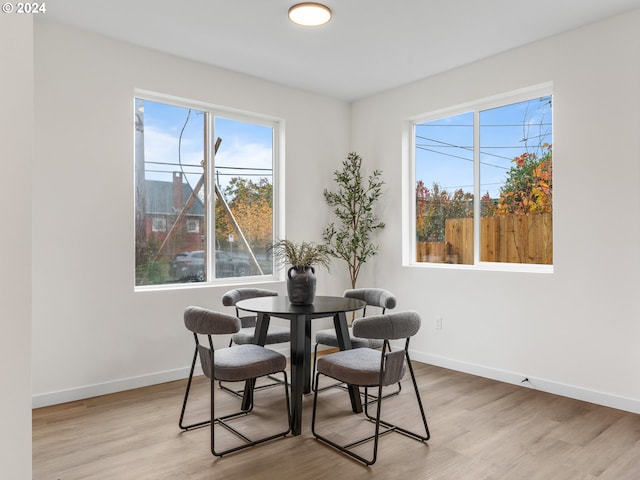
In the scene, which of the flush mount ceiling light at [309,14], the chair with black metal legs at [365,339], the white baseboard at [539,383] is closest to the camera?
the flush mount ceiling light at [309,14]

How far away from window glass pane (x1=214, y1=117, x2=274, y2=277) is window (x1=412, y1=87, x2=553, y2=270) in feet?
5.22

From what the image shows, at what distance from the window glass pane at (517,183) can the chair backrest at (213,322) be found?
2636mm

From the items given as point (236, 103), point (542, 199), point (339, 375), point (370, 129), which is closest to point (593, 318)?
point (542, 199)

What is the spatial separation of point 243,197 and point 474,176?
2.27 m

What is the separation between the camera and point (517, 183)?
4.01m

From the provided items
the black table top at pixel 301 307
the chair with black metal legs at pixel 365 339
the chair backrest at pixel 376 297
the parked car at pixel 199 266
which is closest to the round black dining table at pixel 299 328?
the black table top at pixel 301 307

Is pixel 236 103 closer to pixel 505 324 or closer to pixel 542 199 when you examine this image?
pixel 542 199

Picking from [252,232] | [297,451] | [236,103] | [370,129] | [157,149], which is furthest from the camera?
[370,129]

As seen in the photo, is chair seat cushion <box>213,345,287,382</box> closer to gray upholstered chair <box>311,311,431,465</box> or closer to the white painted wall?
gray upholstered chair <box>311,311,431,465</box>

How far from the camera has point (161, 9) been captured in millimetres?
3166

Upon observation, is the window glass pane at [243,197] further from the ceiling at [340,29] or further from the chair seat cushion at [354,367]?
the chair seat cushion at [354,367]

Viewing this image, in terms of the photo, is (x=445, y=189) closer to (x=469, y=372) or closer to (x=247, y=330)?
(x=469, y=372)

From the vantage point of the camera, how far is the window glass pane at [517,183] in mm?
3812

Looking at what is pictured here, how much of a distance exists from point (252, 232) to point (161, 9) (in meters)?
2.18
